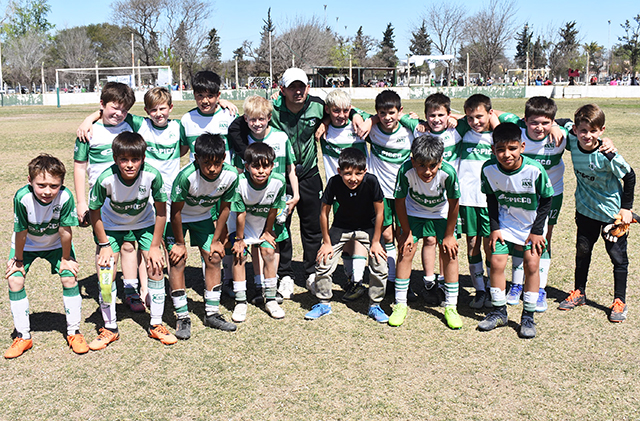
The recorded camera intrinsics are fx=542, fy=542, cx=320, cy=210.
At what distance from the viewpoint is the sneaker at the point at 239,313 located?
4.86 m

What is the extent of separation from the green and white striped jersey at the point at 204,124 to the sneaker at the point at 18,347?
2139 mm

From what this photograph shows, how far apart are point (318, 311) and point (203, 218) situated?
1.34 meters

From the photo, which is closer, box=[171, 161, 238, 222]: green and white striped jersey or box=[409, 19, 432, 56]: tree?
box=[171, 161, 238, 222]: green and white striped jersey

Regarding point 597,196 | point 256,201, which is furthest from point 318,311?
point 597,196

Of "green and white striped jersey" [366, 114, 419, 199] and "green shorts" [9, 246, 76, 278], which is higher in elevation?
"green and white striped jersey" [366, 114, 419, 199]

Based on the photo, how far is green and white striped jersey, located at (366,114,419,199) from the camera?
539 centimetres

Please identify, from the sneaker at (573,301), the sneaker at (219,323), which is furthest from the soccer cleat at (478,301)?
the sneaker at (219,323)

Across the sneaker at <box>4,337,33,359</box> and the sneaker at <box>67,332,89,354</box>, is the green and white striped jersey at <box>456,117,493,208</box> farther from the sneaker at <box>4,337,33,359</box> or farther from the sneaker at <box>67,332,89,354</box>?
the sneaker at <box>4,337,33,359</box>

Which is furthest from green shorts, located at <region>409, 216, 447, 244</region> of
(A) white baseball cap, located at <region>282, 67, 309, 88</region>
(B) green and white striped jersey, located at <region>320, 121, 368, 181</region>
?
(A) white baseball cap, located at <region>282, 67, 309, 88</region>

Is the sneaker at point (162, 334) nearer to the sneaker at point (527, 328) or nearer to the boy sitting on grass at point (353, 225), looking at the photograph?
the boy sitting on grass at point (353, 225)

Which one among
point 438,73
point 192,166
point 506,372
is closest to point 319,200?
point 192,166

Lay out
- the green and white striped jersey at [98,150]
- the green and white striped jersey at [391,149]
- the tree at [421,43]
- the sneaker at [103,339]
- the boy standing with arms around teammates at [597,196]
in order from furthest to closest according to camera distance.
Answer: the tree at [421,43] < the green and white striped jersey at [391,149] < the green and white striped jersey at [98,150] < the boy standing with arms around teammates at [597,196] < the sneaker at [103,339]

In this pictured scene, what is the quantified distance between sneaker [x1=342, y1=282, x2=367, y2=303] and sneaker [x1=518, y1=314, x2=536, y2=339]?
157cm

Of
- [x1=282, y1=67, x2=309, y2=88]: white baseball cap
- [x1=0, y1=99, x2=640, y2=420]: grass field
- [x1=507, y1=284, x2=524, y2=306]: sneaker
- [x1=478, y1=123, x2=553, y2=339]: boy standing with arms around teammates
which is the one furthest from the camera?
[x1=282, y1=67, x2=309, y2=88]: white baseball cap
